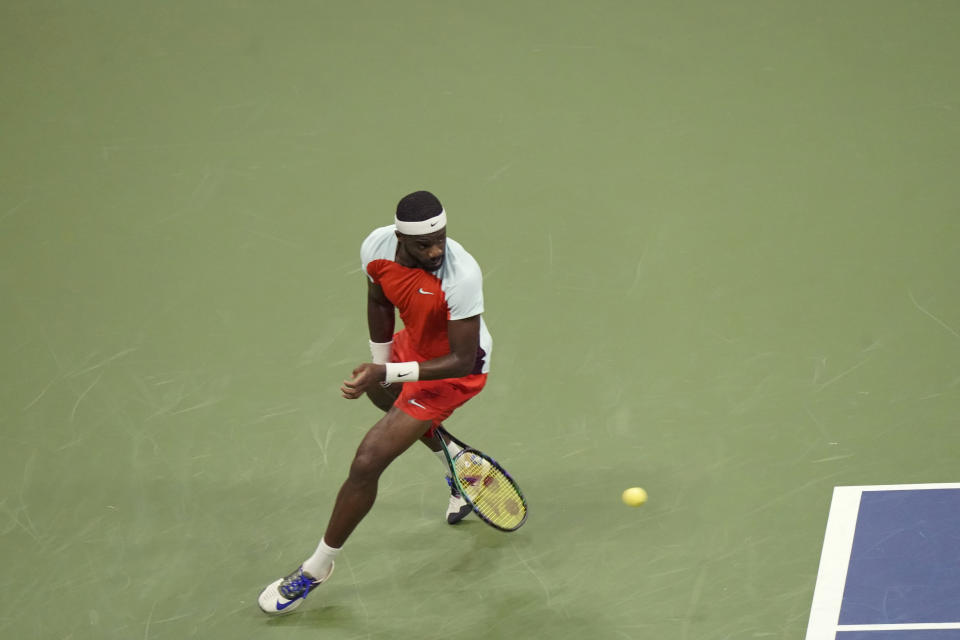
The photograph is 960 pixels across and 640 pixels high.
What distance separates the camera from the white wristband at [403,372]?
17.5 feet

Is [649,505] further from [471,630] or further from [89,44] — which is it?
[89,44]

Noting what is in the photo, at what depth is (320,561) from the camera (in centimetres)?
562

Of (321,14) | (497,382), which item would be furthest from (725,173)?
(321,14)

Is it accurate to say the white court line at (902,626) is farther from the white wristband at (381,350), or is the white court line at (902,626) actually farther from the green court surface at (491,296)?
the white wristband at (381,350)

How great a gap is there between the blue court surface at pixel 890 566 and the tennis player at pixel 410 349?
1.94 metres

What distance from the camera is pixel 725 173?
A: 8383 millimetres

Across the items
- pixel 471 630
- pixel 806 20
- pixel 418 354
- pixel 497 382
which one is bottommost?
pixel 471 630

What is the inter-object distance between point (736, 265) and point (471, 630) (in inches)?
127

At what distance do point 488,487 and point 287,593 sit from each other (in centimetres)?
111

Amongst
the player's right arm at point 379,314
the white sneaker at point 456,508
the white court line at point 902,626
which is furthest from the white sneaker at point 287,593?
the white court line at point 902,626

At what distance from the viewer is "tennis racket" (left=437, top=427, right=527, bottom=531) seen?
5867 mm

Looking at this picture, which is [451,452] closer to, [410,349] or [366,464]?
[410,349]

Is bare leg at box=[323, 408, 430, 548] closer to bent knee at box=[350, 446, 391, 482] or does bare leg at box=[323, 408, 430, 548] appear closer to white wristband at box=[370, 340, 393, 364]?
bent knee at box=[350, 446, 391, 482]

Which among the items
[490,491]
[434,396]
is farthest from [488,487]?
[434,396]
